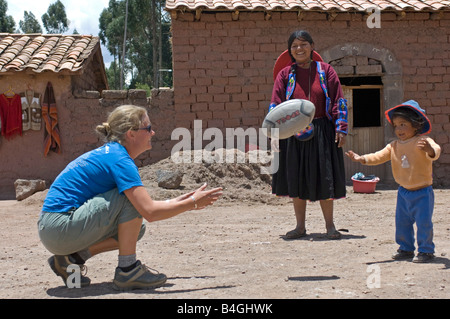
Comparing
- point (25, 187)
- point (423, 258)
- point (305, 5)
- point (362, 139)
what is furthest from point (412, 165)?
point (25, 187)

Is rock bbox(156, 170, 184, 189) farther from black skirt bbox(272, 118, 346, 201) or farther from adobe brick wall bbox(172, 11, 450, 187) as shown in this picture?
black skirt bbox(272, 118, 346, 201)

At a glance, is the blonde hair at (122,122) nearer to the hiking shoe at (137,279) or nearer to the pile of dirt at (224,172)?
the hiking shoe at (137,279)

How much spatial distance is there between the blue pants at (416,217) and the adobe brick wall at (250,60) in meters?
6.51

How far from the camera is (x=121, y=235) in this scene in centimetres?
326

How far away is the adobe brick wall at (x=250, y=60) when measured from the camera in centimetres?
1030

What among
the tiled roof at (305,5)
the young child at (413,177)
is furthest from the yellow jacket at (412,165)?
the tiled roof at (305,5)

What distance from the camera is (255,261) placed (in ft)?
13.2

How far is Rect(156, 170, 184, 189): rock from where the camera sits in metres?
8.84

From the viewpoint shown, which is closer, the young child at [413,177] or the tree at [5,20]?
the young child at [413,177]

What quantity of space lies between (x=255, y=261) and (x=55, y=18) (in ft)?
152

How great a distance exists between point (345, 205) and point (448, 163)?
394 centimetres

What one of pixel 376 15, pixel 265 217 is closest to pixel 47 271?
pixel 265 217

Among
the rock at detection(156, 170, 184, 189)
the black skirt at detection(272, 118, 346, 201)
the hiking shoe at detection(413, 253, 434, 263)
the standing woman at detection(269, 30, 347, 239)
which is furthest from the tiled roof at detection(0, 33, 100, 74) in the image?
the hiking shoe at detection(413, 253, 434, 263)

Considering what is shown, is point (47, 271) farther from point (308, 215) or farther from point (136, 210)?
point (308, 215)
